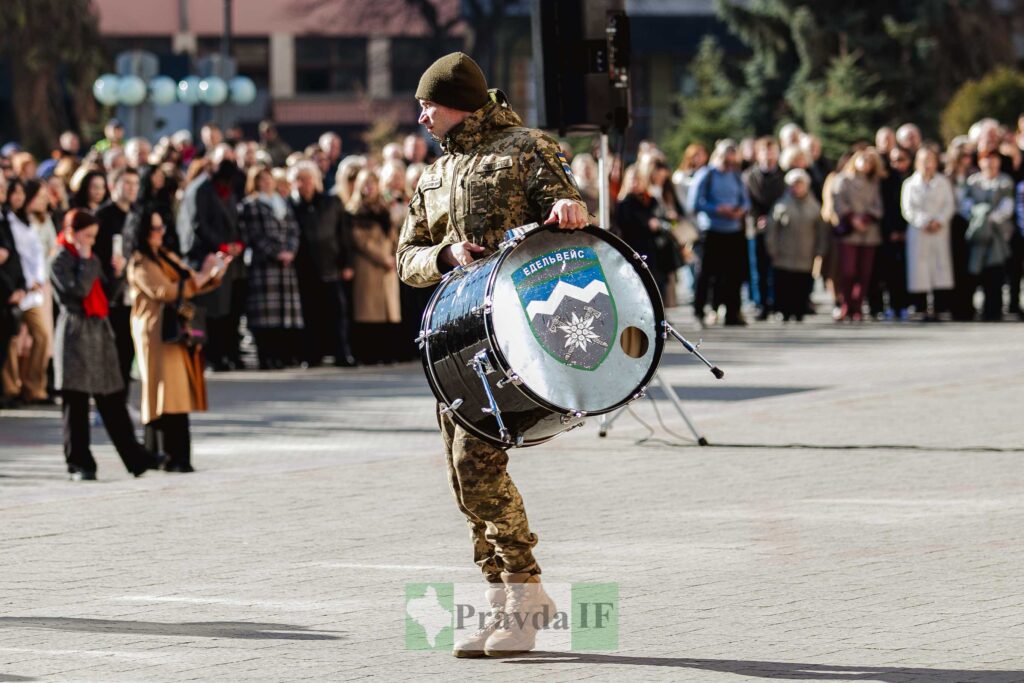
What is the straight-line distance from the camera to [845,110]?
43000 mm

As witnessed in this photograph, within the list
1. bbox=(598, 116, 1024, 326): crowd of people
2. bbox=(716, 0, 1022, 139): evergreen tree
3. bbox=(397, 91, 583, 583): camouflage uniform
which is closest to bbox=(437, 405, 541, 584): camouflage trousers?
bbox=(397, 91, 583, 583): camouflage uniform

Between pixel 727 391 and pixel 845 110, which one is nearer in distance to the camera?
pixel 727 391

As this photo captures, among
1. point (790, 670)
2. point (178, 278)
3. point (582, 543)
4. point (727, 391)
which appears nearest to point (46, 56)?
point (727, 391)

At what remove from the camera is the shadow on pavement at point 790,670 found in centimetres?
679

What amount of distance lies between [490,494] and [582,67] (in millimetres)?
6646

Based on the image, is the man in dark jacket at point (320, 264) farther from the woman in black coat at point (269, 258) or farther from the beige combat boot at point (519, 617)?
the beige combat boot at point (519, 617)

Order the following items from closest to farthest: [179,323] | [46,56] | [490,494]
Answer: [490,494]
[179,323]
[46,56]

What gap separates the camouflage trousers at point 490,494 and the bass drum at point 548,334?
0.22m

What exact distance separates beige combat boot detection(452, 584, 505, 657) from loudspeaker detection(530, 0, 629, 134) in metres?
6.41

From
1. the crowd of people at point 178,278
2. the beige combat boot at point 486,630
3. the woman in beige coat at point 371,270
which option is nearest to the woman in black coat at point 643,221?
the crowd of people at point 178,278

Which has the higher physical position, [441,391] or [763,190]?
[763,190]

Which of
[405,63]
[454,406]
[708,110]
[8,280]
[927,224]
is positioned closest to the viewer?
[454,406]

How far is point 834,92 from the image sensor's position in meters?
43.8

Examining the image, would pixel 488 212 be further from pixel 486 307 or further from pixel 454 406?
pixel 454 406
